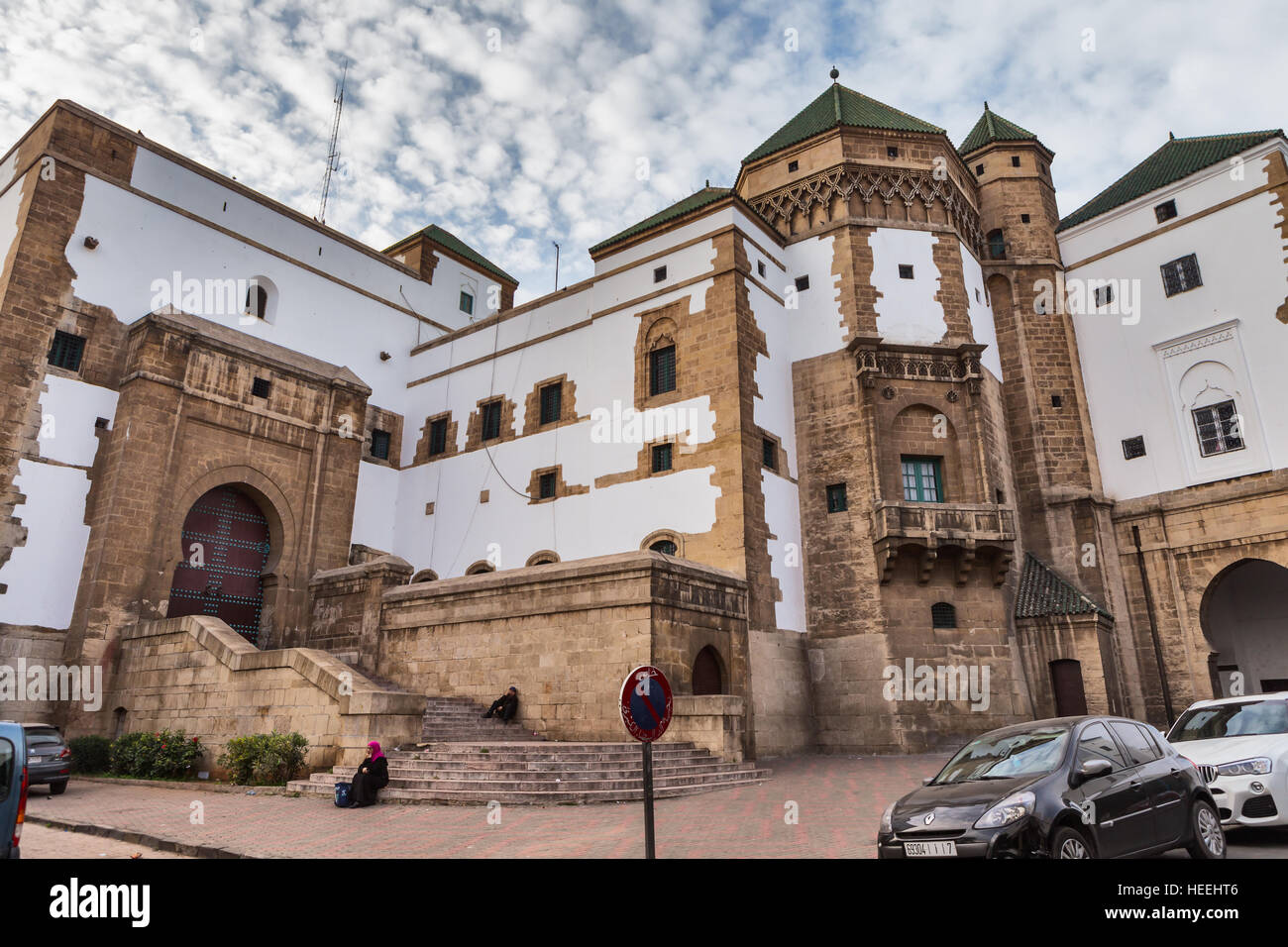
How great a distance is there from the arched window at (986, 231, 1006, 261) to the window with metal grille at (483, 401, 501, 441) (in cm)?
1729

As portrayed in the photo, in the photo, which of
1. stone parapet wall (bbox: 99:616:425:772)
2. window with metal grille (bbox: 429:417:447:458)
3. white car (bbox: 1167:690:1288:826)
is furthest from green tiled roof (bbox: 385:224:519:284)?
white car (bbox: 1167:690:1288:826)

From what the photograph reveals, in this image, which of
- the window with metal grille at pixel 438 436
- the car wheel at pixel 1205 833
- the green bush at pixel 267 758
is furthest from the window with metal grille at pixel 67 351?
the car wheel at pixel 1205 833

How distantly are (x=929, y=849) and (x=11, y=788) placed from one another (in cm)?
680

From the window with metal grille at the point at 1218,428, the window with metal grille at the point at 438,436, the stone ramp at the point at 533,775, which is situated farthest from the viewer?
the window with metal grille at the point at 438,436

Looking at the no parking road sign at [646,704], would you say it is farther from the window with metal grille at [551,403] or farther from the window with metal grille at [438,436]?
the window with metal grille at [438,436]

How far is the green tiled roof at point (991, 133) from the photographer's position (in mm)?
27672

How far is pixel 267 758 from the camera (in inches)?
525

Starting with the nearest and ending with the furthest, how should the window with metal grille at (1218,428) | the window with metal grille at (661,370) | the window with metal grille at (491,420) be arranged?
the window with metal grille at (1218,428) → the window with metal grille at (661,370) → the window with metal grille at (491,420)

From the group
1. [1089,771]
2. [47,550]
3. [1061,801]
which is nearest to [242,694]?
[47,550]

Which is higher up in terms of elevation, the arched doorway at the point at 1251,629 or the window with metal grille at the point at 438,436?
the window with metal grille at the point at 438,436

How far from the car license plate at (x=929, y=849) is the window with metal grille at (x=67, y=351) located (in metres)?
22.6

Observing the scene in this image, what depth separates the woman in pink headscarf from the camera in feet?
36.9

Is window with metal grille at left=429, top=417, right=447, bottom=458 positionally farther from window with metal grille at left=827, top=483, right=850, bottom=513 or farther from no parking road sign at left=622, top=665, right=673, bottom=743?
no parking road sign at left=622, top=665, right=673, bottom=743
